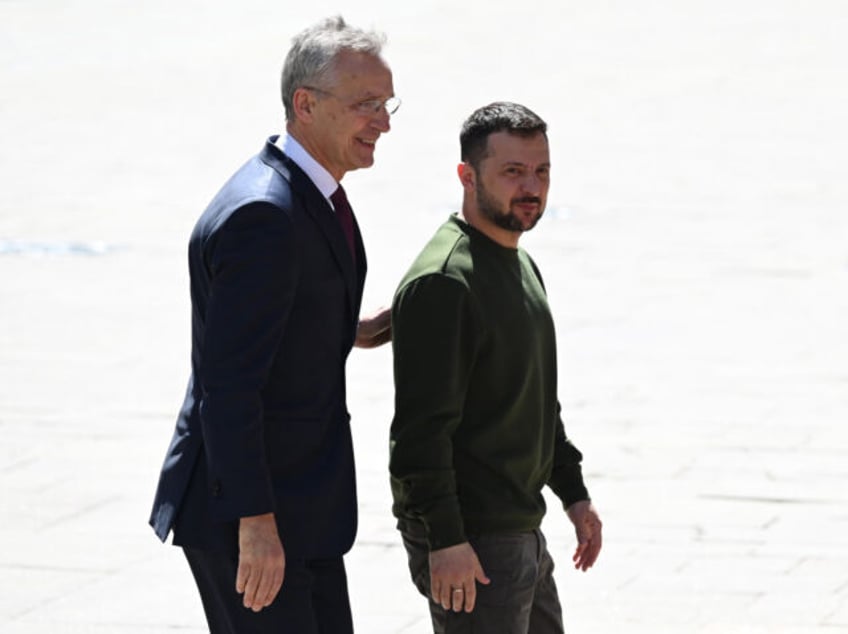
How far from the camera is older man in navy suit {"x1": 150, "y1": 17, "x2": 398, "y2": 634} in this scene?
3.34m

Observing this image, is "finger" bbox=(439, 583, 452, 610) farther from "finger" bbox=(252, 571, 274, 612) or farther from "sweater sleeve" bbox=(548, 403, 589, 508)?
"sweater sleeve" bbox=(548, 403, 589, 508)

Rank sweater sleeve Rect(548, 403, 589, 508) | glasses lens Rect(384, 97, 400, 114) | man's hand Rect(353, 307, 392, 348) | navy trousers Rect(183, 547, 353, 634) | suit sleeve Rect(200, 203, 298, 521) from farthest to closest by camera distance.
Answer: sweater sleeve Rect(548, 403, 589, 508) → man's hand Rect(353, 307, 392, 348) → glasses lens Rect(384, 97, 400, 114) → navy trousers Rect(183, 547, 353, 634) → suit sleeve Rect(200, 203, 298, 521)

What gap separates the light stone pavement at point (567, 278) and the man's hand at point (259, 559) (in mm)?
2318

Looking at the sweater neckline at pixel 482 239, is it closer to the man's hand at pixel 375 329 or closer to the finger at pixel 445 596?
the man's hand at pixel 375 329

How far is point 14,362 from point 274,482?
6.75 m

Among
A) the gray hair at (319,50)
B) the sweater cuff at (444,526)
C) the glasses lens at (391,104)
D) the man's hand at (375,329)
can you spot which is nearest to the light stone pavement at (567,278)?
the man's hand at (375,329)

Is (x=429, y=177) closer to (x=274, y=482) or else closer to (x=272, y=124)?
(x=272, y=124)

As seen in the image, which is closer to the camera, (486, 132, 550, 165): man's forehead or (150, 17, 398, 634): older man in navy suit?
(150, 17, 398, 634): older man in navy suit

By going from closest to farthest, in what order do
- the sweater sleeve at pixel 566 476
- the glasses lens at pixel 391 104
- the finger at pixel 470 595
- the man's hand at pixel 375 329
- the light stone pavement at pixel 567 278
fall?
the glasses lens at pixel 391 104 → the finger at pixel 470 595 → the man's hand at pixel 375 329 → the sweater sleeve at pixel 566 476 → the light stone pavement at pixel 567 278

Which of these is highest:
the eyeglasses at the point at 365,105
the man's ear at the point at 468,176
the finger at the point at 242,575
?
the eyeglasses at the point at 365,105

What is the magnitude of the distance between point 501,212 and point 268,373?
2.33 ft

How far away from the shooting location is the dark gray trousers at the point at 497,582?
3.80 metres

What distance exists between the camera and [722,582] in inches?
242

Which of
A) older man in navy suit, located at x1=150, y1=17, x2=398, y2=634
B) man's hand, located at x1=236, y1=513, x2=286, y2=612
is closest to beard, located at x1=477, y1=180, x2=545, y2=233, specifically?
older man in navy suit, located at x1=150, y1=17, x2=398, y2=634
